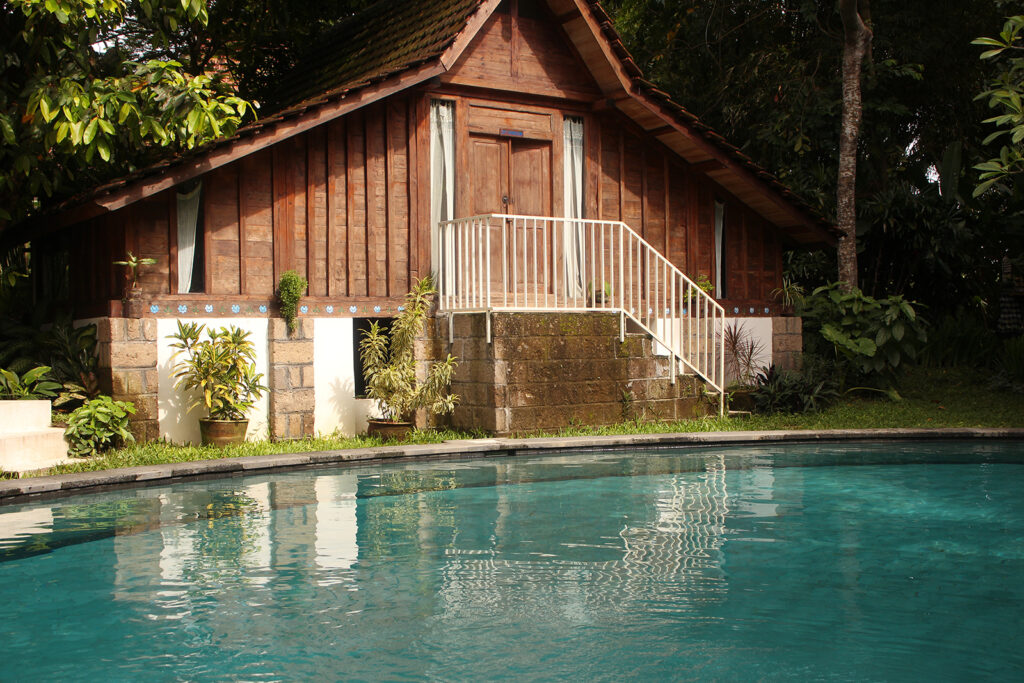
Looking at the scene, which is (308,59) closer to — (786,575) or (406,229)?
(406,229)

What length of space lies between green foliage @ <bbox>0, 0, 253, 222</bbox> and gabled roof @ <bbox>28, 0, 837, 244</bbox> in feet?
1.33

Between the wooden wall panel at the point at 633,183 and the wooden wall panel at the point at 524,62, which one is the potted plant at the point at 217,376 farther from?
the wooden wall panel at the point at 633,183

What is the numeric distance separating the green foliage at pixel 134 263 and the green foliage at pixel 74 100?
3.96 feet

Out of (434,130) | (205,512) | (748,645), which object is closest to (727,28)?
(434,130)

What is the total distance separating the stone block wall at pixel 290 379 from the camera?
1263cm

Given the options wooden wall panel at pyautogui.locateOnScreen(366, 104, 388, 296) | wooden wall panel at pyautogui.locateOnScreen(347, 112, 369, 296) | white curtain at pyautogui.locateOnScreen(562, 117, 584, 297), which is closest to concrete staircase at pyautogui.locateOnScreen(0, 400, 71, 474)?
wooden wall panel at pyautogui.locateOnScreen(347, 112, 369, 296)

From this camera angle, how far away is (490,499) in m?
8.91

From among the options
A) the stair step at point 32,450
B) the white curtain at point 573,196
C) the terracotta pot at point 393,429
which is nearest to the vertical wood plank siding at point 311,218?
the terracotta pot at point 393,429

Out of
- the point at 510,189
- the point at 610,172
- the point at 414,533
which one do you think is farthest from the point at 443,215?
the point at 414,533

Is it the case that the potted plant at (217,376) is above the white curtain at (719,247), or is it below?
below

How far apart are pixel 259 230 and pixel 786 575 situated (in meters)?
8.52

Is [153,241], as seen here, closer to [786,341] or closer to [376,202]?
[376,202]

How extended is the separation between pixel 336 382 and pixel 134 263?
2.94 m

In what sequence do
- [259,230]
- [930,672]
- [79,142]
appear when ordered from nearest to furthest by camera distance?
[930,672], [79,142], [259,230]
